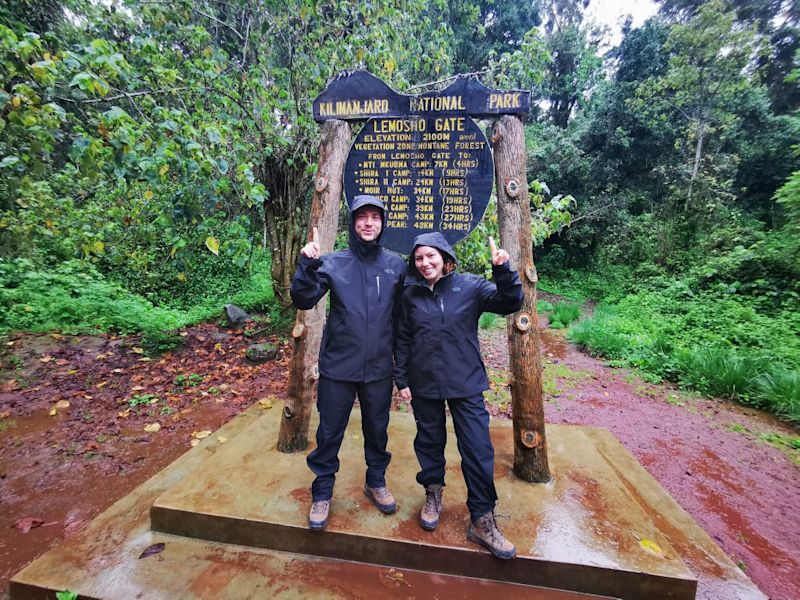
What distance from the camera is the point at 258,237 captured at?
725cm

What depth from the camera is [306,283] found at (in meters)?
2.39

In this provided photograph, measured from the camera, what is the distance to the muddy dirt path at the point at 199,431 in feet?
10.2

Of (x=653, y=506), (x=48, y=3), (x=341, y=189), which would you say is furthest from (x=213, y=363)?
(x=48, y=3)

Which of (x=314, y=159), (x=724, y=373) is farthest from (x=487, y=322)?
(x=314, y=159)

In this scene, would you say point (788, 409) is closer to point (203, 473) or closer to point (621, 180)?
point (203, 473)

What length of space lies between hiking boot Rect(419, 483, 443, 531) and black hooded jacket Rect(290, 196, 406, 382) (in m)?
0.83

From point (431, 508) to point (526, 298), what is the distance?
168 cm

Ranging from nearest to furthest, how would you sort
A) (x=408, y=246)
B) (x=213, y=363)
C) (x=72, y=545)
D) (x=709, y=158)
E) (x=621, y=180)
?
(x=72, y=545), (x=408, y=246), (x=213, y=363), (x=709, y=158), (x=621, y=180)

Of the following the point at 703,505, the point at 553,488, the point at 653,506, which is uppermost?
the point at 553,488

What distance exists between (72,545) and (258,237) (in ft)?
17.9

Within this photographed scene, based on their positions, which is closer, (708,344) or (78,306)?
(708,344)

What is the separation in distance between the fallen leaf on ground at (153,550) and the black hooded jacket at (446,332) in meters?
1.90

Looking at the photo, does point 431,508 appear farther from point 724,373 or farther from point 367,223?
point 724,373

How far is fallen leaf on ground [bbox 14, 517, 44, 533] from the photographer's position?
299cm
